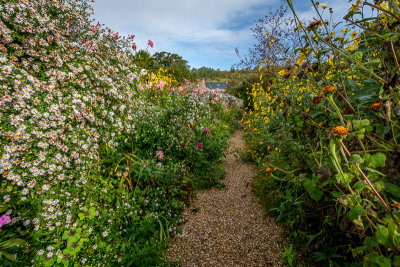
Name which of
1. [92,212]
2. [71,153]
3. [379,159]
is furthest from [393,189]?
[71,153]

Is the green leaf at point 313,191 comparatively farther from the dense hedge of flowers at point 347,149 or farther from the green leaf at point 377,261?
the green leaf at point 377,261

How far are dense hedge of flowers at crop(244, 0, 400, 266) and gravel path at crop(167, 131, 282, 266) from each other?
21 centimetres

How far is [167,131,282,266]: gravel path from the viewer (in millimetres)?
1755

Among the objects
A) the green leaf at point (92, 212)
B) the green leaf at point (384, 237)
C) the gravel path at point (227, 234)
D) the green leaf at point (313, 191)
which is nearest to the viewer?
the green leaf at point (384, 237)

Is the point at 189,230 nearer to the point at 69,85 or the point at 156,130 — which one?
the point at 156,130

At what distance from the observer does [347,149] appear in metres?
0.95

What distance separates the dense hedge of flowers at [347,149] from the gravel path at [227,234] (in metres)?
0.21

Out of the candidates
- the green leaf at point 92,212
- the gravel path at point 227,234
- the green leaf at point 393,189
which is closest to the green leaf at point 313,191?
the green leaf at point 393,189

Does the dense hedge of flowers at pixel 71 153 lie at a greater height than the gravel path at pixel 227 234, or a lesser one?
greater

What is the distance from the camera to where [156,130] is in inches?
98.9

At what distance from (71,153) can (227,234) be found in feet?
5.86

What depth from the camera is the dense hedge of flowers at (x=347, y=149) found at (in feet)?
2.43

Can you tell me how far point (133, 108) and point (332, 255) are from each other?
2.58 metres

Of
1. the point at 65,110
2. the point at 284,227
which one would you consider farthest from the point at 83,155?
the point at 284,227
